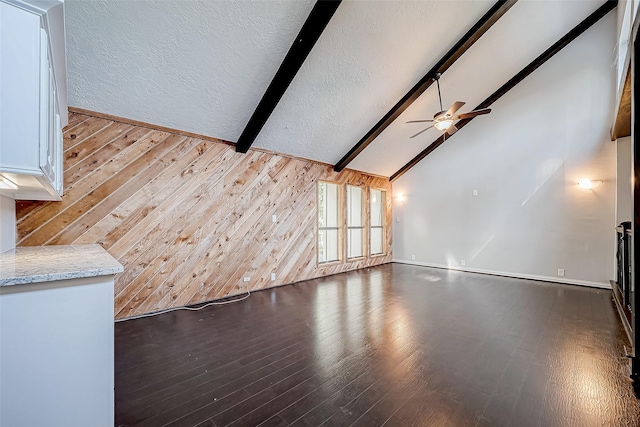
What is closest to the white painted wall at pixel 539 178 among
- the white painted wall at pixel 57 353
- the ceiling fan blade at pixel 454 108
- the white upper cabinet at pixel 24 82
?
the ceiling fan blade at pixel 454 108

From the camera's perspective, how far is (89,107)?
9.55 feet

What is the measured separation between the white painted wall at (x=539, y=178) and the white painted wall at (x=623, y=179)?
16cm

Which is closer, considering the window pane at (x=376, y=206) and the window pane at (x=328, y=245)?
the window pane at (x=328, y=245)

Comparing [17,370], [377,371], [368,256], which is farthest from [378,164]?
[17,370]

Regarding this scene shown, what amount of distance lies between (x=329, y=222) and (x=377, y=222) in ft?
5.69

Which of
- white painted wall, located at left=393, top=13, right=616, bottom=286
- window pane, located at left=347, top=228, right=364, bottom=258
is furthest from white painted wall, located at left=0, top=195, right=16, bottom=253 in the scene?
white painted wall, located at left=393, top=13, right=616, bottom=286

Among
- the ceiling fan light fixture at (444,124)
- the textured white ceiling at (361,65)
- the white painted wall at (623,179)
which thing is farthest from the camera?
the white painted wall at (623,179)

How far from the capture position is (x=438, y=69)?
13.6 ft

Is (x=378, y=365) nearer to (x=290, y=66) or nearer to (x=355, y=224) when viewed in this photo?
(x=290, y=66)

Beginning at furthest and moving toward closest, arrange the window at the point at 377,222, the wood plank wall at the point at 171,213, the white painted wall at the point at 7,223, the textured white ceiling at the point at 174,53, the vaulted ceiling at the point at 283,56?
the window at the point at 377,222, the wood plank wall at the point at 171,213, the vaulted ceiling at the point at 283,56, the textured white ceiling at the point at 174,53, the white painted wall at the point at 7,223

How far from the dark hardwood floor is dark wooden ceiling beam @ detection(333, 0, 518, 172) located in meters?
3.01

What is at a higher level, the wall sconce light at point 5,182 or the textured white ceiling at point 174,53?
the textured white ceiling at point 174,53

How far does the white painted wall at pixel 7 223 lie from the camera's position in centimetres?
214

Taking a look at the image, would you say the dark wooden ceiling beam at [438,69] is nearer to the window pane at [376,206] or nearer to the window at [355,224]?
the window at [355,224]
